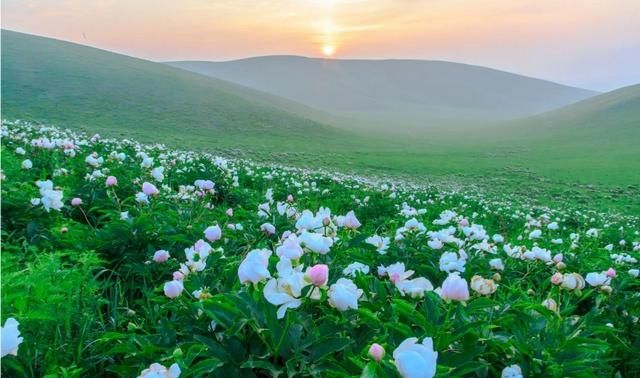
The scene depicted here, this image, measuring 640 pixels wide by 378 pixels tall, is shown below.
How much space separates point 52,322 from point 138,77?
53529 millimetres

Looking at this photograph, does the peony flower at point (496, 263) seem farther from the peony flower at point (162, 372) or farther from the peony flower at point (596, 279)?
the peony flower at point (162, 372)

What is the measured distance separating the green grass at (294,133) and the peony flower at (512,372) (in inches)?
746

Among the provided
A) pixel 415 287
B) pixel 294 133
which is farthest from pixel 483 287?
pixel 294 133

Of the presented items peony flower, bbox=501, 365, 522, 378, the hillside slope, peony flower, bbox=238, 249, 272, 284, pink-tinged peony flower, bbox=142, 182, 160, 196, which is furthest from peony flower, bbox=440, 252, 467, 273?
the hillside slope

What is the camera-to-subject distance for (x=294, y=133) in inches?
1766

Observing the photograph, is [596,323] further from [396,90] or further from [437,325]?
[396,90]

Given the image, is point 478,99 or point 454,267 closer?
point 454,267

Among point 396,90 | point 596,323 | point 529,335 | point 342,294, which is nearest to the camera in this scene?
point 342,294

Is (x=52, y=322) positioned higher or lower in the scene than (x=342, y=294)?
lower

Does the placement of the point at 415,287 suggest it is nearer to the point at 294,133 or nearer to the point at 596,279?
the point at 596,279

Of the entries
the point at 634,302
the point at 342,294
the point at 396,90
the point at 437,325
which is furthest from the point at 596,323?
the point at 396,90

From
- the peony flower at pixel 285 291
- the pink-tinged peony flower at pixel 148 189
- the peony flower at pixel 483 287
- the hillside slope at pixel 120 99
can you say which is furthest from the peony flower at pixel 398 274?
the hillside slope at pixel 120 99

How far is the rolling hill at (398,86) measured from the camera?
397 ft

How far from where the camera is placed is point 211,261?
253cm
